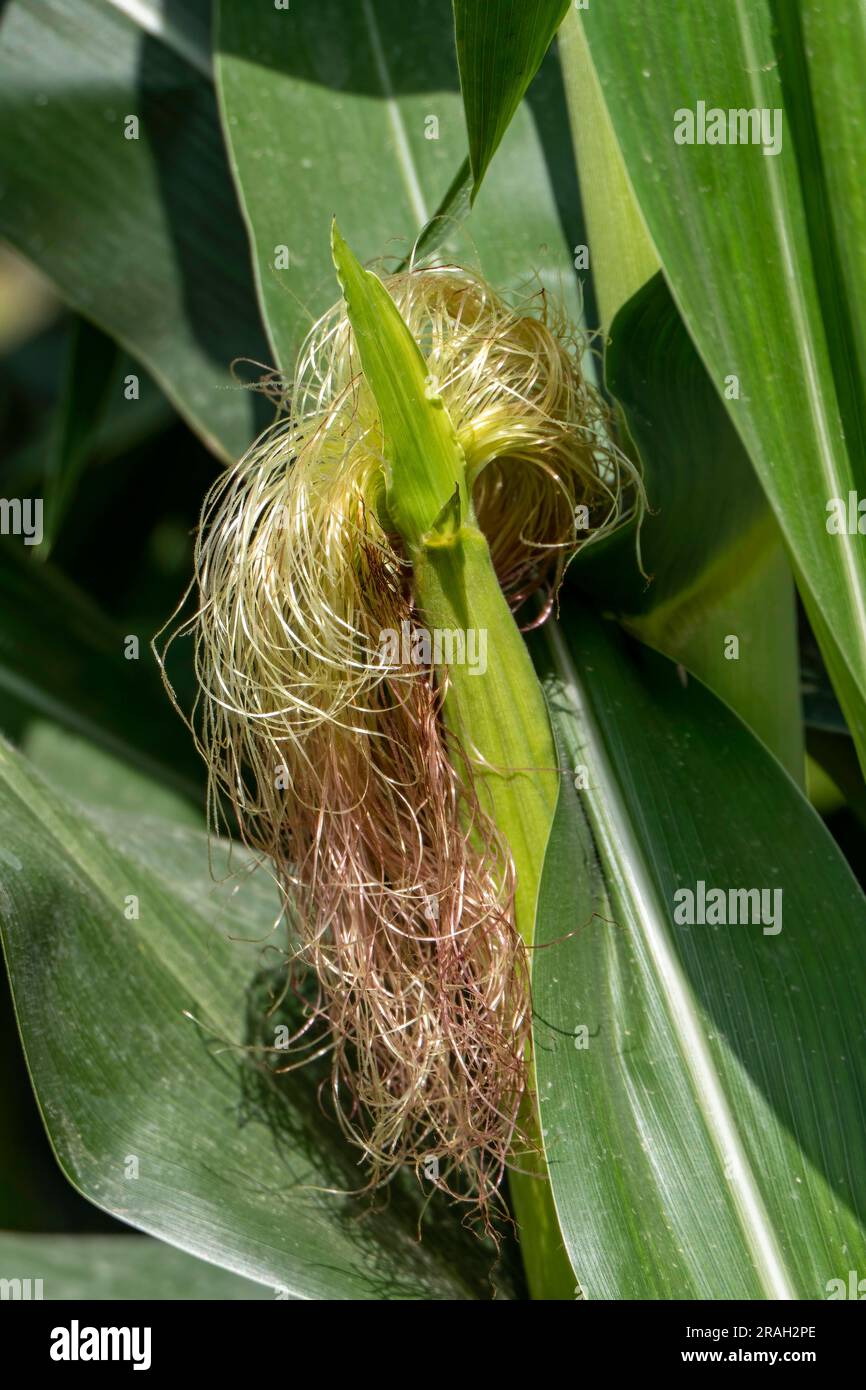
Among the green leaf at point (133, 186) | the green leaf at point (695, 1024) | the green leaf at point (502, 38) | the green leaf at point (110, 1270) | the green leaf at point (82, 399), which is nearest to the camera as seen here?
the green leaf at point (502, 38)

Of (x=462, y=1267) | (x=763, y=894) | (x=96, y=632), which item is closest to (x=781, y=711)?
(x=763, y=894)

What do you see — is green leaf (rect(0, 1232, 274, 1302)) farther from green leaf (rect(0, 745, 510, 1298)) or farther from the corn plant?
green leaf (rect(0, 745, 510, 1298))

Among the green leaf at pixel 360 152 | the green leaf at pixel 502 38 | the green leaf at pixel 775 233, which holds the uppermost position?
the green leaf at pixel 360 152

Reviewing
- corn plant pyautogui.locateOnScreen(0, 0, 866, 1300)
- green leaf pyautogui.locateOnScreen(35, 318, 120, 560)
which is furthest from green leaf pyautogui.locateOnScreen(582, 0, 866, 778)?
green leaf pyautogui.locateOnScreen(35, 318, 120, 560)

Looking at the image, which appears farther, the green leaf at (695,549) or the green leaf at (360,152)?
the green leaf at (360,152)

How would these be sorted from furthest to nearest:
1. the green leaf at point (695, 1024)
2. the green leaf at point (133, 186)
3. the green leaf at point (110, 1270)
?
the green leaf at point (133, 186) < the green leaf at point (110, 1270) < the green leaf at point (695, 1024)

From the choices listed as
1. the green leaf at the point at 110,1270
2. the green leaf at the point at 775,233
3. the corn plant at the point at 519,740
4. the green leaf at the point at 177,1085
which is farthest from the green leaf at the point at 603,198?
the green leaf at the point at 110,1270

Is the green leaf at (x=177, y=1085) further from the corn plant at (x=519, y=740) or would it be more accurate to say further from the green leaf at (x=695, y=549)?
the green leaf at (x=695, y=549)
